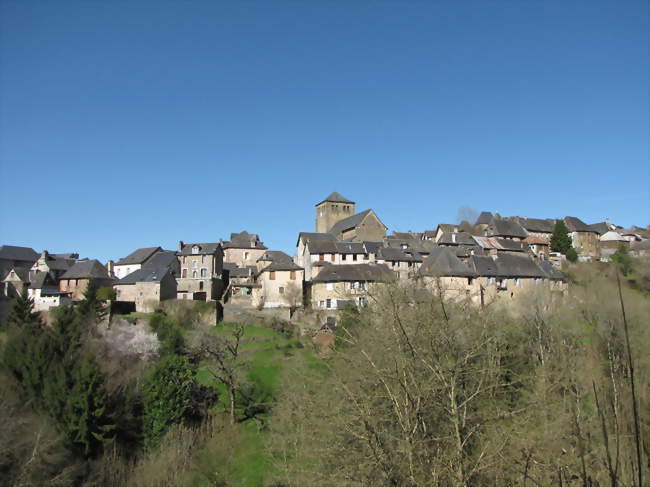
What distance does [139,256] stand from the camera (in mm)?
60688

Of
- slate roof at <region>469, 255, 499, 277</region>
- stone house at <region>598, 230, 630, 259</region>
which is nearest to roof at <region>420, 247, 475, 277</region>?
slate roof at <region>469, 255, 499, 277</region>

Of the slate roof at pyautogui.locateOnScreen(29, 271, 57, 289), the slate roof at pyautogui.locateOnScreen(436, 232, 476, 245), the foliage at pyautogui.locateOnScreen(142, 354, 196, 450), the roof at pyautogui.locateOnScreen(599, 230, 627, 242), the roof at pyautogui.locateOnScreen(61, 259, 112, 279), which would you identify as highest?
the roof at pyautogui.locateOnScreen(599, 230, 627, 242)

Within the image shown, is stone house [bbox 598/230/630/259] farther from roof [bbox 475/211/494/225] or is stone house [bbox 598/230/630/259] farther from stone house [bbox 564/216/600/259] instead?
roof [bbox 475/211/494/225]

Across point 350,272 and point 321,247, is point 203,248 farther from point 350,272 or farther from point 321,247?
point 350,272

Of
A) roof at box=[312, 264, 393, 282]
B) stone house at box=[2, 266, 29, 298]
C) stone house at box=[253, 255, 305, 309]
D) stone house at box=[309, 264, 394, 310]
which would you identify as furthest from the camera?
stone house at box=[2, 266, 29, 298]

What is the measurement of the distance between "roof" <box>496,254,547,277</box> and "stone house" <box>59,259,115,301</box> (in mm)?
38201

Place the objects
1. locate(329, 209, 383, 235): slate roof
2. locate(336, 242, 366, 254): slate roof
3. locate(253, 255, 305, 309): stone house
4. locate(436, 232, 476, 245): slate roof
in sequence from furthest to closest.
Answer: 1. locate(329, 209, 383, 235): slate roof
2. locate(436, 232, 476, 245): slate roof
3. locate(336, 242, 366, 254): slate roof
4. locate(253, 255, 305, 309): stone house

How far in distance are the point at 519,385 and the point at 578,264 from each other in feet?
135

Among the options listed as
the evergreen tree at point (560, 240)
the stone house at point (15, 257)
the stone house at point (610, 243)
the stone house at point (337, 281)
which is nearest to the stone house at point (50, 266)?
the stone house at point (15, 257)

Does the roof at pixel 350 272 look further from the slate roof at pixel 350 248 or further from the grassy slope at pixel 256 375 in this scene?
the grassy slope at pixel 256 375

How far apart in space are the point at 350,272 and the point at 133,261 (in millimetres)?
27814

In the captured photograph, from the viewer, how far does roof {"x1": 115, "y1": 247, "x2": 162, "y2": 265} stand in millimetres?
59875

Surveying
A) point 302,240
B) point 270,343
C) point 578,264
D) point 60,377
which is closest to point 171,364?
point 60,377

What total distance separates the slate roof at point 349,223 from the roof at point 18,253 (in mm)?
37495
